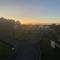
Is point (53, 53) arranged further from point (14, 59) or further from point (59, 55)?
point (14, 59)

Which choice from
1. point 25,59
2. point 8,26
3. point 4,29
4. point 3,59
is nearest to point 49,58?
point 25,59

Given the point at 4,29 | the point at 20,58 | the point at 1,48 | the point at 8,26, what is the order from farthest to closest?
the point at 8,26 → the point at 4,29 → the point at 1,48 → the point at 20,58

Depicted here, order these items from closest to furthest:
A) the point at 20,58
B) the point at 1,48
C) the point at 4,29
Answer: the point at 20,58
the point at 1,48
the point at 4,29

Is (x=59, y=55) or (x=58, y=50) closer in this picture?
(x=59, y=55)

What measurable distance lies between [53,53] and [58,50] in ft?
3.44

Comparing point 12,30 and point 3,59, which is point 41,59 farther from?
point 12,30

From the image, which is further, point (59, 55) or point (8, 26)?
point (8, 26)

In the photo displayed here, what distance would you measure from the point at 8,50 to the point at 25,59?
15.9 feet

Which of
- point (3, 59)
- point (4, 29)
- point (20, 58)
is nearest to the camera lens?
point (3, 59)

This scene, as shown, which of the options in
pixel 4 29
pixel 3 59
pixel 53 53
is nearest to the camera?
pixel 3 59

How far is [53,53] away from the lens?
2384 centimetres

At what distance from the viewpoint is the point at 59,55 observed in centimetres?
2261

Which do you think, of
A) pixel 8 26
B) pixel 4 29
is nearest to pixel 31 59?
pixel 4 29

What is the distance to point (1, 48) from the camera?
25.8m
